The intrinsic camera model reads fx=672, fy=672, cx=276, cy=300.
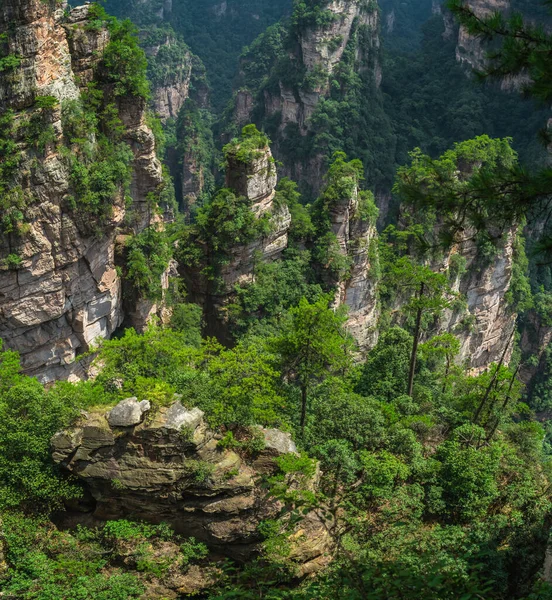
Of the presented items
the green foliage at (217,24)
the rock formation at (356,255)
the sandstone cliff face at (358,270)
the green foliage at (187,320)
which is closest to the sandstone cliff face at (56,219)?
the green foliage at (187,320)

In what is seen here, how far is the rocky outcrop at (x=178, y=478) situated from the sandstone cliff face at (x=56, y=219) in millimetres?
11470

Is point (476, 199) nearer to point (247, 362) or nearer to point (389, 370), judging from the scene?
point (247, 362)

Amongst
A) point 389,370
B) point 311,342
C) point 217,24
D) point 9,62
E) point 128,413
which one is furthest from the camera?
point 217,24

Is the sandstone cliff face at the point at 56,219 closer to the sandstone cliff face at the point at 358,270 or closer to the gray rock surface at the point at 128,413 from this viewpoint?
the sandstone cliff face at the point at 358,270

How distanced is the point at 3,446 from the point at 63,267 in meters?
12.1

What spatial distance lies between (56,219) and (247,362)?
35.8 feet

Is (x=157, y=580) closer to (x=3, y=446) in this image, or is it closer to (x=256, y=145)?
(x=3, y=446)

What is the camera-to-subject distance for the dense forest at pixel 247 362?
1324 centimetres

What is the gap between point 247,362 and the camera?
2097 cm

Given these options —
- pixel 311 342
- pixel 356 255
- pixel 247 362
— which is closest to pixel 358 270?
pixel 356 255

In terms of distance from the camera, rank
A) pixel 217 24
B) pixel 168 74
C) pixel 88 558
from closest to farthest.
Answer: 1. pixel 88 558
2. pixel 168 74
3. pixel 217 24

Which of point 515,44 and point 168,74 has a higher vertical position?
point 168,74

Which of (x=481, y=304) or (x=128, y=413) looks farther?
(x=481, y=304)

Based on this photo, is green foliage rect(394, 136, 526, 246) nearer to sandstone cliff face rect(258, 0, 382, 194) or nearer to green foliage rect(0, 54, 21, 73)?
green foliage rect(0, 54, 21, 73)
